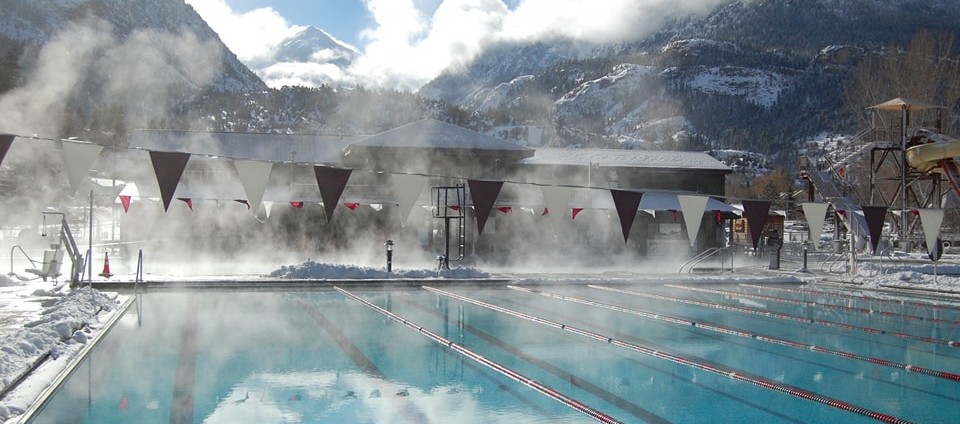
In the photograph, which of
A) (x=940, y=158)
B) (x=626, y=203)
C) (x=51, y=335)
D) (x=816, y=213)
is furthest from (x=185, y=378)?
(x=940, y=158)

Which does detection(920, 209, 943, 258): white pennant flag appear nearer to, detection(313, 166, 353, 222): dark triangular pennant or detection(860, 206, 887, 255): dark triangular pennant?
detection(860, 206, 887, 255): dark triangular pennant

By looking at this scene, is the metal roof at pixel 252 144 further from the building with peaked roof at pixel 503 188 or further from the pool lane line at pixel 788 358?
the pool lane line at pixel 788 358

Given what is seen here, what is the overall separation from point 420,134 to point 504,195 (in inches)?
177

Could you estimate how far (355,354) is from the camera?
10.4m

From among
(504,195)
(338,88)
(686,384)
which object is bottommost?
(686,384)

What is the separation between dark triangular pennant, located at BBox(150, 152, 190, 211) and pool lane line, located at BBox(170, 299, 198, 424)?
2256mm

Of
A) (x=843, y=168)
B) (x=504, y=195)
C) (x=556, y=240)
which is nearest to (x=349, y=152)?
(x=504, y=195)

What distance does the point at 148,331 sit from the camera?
1197 centimetres

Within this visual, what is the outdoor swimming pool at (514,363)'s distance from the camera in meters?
7.55

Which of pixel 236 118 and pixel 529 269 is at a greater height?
pixel 236 118

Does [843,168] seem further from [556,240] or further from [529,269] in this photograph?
[529,269]

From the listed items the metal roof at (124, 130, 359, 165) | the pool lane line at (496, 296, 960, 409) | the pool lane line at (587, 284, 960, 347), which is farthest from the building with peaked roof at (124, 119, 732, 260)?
the pool lane line at (496, 296, 960, 409)

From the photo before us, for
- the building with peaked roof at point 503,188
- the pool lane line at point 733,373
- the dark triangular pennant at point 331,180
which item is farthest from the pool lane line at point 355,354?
the building with peaked roof at point 503,188

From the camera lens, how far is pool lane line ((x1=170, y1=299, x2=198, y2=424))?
7.26 metres
